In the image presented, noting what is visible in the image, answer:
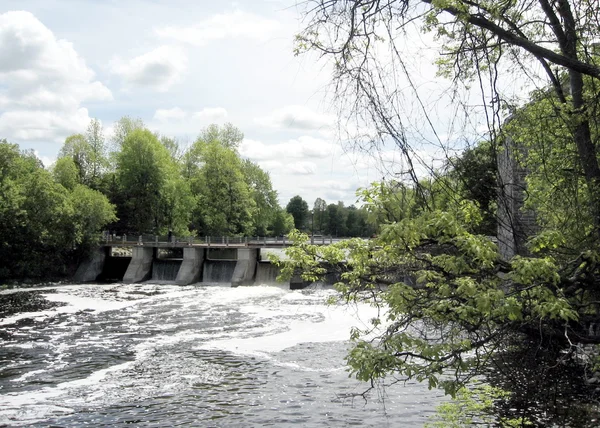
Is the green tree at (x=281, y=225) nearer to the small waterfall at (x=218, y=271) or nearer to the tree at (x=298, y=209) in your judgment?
the tree at (x=298, y=209)

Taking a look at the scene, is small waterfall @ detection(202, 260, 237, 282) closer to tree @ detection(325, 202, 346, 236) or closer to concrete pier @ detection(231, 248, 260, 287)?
concrete pier @ detection(231, 248, 260, 287)

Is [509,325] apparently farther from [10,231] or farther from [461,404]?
[10,231]

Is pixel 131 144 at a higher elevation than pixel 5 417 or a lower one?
higher

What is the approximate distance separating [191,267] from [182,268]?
1.96 ft

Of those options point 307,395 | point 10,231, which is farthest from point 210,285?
point 307,395

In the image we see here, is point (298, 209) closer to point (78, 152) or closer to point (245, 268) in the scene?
point (78, 152)

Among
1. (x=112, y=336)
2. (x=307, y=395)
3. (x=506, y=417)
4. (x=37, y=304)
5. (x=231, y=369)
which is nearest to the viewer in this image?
(x=506, y=417)

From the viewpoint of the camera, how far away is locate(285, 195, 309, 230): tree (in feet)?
304

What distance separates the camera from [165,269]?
134 feet

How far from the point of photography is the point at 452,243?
457 cm

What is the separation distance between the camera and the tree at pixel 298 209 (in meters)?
92.7

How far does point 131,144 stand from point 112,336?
3491 centimetres

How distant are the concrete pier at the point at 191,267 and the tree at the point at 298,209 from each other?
52.0 metres

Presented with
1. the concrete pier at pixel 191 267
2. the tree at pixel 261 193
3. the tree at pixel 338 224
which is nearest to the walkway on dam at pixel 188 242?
the concrete pier at pixel 191 267
